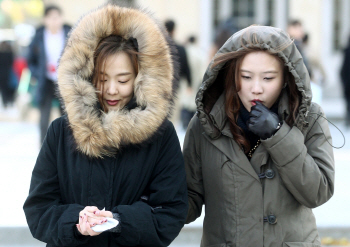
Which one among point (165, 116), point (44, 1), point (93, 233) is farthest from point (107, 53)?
point (44, 1)

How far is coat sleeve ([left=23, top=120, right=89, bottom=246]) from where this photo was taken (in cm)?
241

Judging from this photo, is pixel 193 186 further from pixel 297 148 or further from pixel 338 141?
pixel 338 141

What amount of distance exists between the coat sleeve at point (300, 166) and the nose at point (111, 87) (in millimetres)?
680

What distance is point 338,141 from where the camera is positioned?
33.0 feet

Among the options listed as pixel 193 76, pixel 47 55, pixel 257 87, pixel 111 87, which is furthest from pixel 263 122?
pixel 193 76

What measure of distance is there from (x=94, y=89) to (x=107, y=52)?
0.17 meters

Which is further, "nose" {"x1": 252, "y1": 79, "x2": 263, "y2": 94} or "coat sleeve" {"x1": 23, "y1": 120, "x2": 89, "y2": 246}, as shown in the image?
"nose" {"x1": 252, "y1": 79, "x2": 263, "y2": 94}

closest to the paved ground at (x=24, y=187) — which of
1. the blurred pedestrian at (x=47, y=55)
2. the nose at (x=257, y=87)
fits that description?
the blurred pedestrian at (x=47, y=55)

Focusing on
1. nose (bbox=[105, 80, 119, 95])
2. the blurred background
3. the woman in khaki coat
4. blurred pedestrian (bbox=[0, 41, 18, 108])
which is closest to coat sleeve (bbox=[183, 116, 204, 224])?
the woman in khaki coat

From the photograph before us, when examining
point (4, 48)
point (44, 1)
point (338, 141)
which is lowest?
point (338, 141)

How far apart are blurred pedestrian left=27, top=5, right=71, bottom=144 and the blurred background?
0.08m

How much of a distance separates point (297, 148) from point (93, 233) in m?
0.91

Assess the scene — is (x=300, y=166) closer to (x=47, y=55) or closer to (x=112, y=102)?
(x=112, y=102)

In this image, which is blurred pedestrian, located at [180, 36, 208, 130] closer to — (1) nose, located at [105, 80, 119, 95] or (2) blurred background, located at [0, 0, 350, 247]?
(2) blurred background, located at [0, 0, 350, 247]
